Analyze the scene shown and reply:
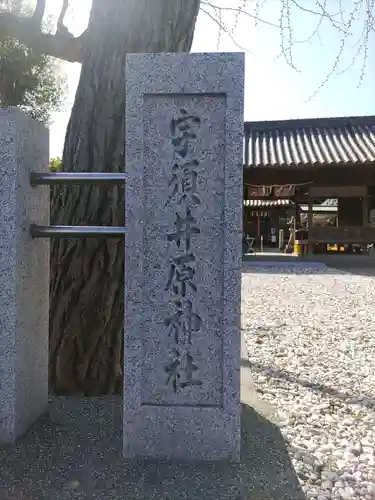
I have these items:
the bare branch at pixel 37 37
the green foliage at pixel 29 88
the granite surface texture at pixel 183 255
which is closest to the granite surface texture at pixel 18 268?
the granite surface texture at pixel 183 255

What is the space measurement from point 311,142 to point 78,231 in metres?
12.3

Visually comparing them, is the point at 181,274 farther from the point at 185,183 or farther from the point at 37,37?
the point at 37,37

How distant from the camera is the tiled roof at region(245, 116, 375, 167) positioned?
11242 mm

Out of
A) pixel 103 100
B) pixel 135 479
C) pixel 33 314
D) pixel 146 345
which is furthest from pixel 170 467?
pixel 103 100

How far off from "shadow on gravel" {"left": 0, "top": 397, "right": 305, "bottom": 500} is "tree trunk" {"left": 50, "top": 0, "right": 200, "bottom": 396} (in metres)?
0.42

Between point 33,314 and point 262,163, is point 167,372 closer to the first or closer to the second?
point 33,314

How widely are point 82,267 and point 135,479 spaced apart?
1116 mm

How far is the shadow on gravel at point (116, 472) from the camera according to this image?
1491mm

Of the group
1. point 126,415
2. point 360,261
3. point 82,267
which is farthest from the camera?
point 360,261

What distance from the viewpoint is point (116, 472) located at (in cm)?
161

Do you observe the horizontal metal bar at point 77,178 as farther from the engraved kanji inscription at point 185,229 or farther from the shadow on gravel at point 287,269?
the shadow on gravel at point 287,269

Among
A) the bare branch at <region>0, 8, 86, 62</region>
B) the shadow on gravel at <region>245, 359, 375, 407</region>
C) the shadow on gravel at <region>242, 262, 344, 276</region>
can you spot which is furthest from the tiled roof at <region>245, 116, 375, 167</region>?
the bare branch at <region>0, 8, 86, 62</region>

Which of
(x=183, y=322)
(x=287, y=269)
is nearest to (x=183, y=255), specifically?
(x=183, y=322)

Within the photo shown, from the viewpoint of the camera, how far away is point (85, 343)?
91.6 inches
